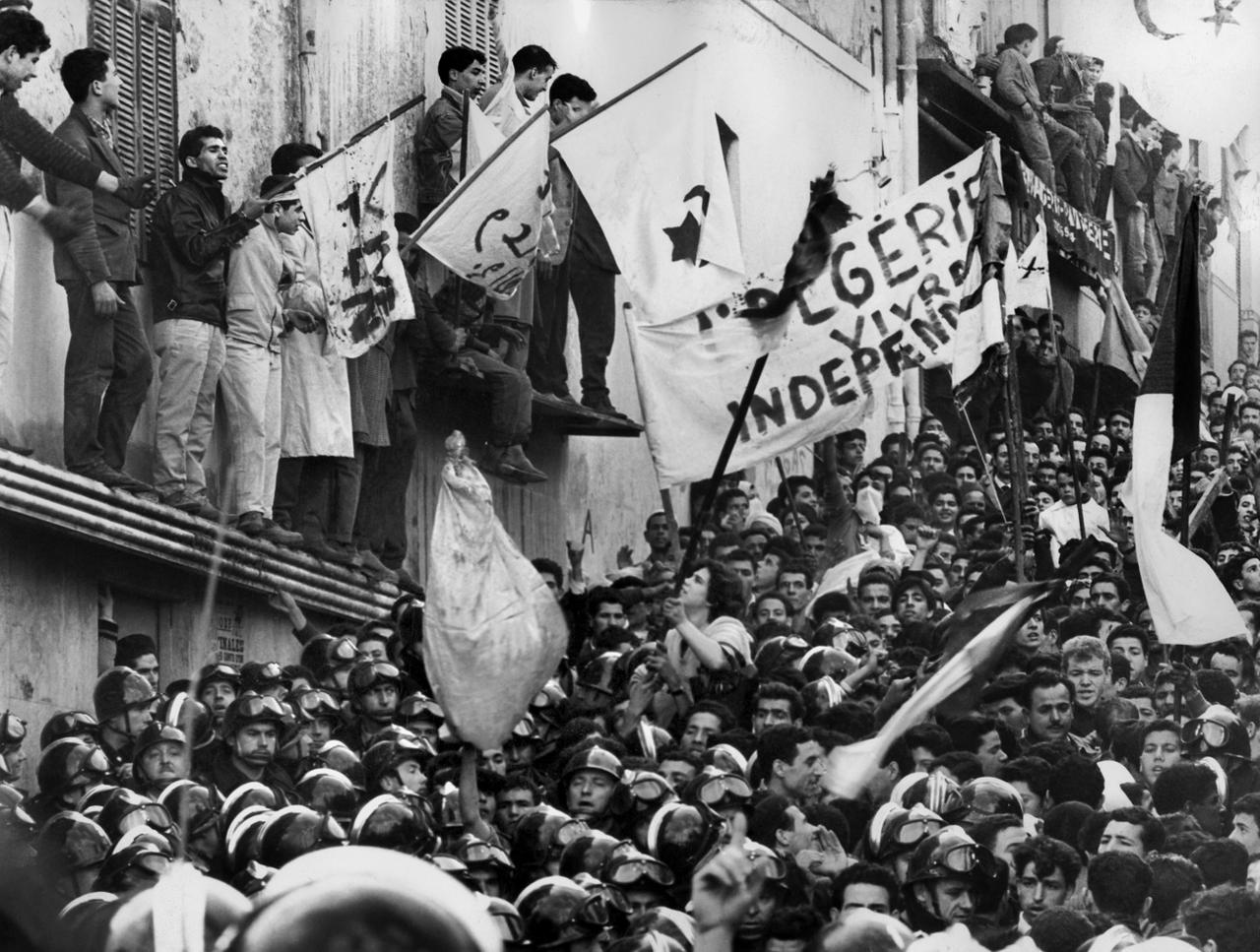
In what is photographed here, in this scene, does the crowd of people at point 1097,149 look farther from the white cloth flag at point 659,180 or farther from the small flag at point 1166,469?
the small flag at point 1166,469

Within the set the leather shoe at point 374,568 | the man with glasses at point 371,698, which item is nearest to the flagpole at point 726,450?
the man with glasses at point 371,698

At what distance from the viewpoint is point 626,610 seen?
1362 centimetres

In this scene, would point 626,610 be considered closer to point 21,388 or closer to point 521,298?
point 21,388

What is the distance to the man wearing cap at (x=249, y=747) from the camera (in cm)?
1044

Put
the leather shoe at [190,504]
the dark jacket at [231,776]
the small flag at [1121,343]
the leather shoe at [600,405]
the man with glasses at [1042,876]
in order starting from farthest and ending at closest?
the small flag at [1121,343] → the leather shoe at [600,405] → the leather shoe at [190,504] → the dark jacket at [231,776] → the man with glasses at [1042,876]

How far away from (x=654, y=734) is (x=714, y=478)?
1.25 meters

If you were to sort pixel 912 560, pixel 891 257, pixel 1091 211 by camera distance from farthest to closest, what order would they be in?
1. pixel 1091 211
2. pixel 912 560
3. pixel 891 257

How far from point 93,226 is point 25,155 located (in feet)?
2.11

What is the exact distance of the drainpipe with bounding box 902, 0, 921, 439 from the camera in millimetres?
25594

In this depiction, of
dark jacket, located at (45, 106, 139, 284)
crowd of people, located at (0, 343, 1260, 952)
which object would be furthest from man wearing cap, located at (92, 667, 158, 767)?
dark jacket, located at (45, 106, 139, 284)

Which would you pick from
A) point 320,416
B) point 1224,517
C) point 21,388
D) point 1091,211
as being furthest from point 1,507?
point 1091,211

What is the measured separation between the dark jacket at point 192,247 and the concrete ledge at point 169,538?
1.07 m

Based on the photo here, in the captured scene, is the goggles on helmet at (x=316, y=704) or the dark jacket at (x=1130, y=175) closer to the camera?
the goggles on helmet at (x=316, y=704)

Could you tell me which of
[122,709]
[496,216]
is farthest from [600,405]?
[122,709]
